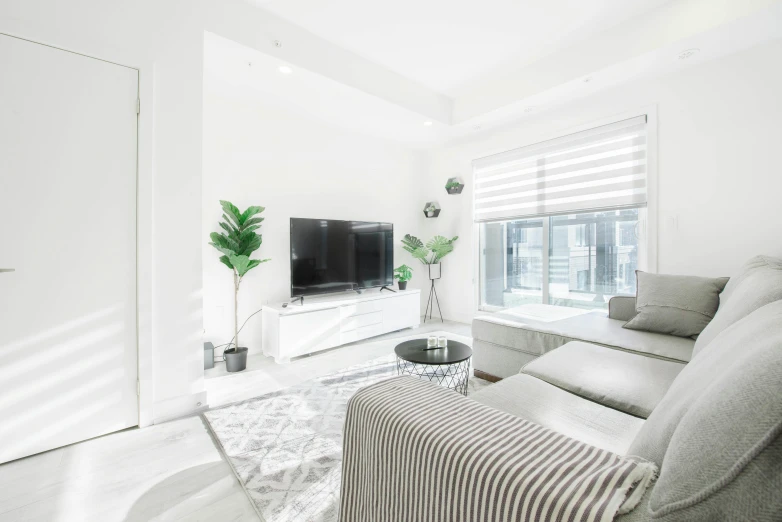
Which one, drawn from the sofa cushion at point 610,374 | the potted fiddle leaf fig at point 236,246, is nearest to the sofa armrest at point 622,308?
the sofa cushion at point 610,374

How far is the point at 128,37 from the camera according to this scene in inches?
77.5

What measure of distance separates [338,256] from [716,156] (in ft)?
11.6

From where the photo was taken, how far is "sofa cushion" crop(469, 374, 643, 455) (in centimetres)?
111

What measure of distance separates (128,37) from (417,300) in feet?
11.9

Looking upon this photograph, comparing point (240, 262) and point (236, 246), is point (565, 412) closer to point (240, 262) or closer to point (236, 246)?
point (240, 262)

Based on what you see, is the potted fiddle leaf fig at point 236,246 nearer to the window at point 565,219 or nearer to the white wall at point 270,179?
the white wall at point 270,179

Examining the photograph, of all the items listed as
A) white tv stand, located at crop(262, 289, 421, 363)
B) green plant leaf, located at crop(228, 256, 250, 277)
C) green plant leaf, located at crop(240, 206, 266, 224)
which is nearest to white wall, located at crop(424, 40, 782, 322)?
white tv stand, located at crop(262, 289, 421, 363)

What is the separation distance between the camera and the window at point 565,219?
3.25 metres

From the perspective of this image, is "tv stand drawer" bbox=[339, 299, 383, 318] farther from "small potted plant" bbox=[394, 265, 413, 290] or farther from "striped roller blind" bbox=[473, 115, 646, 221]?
"striped roller blind" bbox=[473, 115, 646, 221]

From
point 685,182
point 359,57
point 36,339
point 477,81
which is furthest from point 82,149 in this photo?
point 685,182

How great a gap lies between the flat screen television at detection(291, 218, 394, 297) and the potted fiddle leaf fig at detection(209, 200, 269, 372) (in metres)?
0.47

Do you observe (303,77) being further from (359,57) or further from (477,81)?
(477,81)

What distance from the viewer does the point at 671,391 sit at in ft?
2.83

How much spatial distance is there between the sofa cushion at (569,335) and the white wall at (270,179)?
226cm
